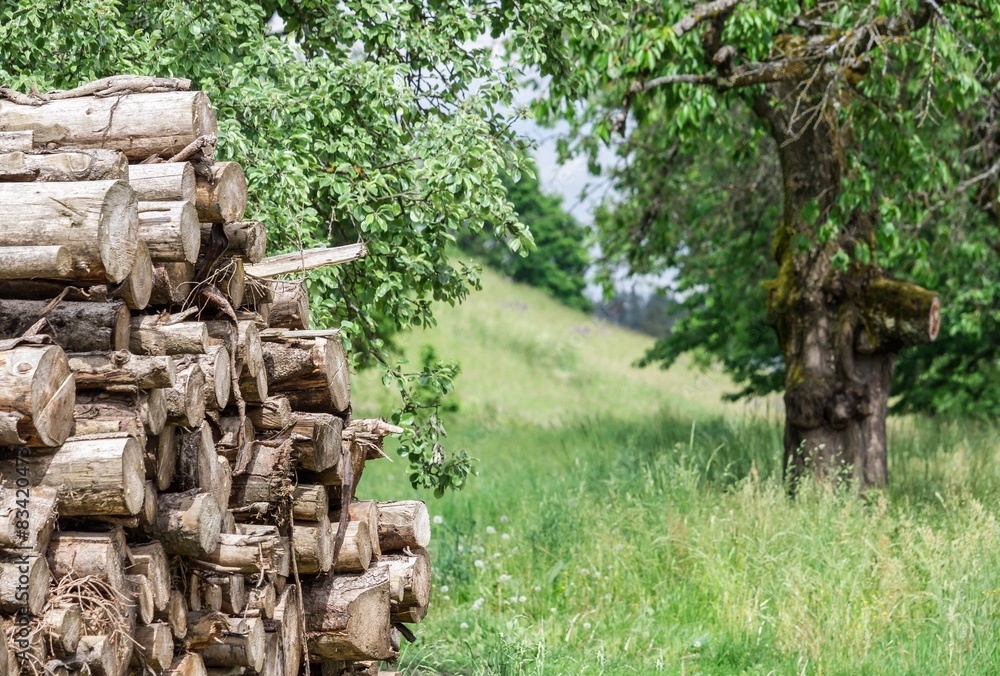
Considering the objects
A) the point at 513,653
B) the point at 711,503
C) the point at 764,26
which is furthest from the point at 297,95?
the point at 711,503

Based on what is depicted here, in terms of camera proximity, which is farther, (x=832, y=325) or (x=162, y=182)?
(x=832, y=325)

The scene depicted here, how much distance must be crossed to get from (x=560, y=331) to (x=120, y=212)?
3627 cm

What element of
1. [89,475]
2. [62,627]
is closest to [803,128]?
[89,475]

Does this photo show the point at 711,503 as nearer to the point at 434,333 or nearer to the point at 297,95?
the point at 297,95

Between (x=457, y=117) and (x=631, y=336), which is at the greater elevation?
(x=457, y=117)

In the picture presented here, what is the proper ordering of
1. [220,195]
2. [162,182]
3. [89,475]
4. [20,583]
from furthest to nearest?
[220,195], [162,182], [89,475], [20,583]

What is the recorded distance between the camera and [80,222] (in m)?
3.33

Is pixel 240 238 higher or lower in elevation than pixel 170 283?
higher

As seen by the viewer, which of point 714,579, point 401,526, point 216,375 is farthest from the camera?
point 714,579

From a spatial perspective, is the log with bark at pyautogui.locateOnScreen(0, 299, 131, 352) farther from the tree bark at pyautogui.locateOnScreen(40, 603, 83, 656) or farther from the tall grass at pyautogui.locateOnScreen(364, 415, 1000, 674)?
the tall grass at pyautogui.locateOnScreen(364, 415, 1000, 674)

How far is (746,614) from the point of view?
6203 millimetres

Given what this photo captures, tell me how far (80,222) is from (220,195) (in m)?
0.75

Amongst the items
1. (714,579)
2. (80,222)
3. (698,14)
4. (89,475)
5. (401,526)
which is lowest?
(714,579)

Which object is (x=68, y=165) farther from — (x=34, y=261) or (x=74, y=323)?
(x=74, y=323)
